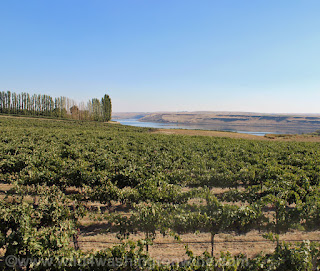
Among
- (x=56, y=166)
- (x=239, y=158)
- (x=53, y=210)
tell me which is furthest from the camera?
(x=239, y=158)

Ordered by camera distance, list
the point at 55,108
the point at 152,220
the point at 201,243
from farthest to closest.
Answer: the point at 55,108 < the point at 201,243 < the point at 152,220

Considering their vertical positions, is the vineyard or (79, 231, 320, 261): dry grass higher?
the vineyard

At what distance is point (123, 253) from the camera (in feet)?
19.5

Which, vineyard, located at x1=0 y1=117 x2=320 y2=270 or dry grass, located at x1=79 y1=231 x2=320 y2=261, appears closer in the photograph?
vineyard, located at x1=0 y1=117 x2=320 y2=270

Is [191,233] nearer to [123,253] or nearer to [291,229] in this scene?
[123,253]

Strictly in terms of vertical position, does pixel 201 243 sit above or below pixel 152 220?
below

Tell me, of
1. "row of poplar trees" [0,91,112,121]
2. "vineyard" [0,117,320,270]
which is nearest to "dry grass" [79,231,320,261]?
"vineyard" [0,117,320,270]

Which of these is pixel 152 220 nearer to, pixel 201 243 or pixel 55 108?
pixel 201 243

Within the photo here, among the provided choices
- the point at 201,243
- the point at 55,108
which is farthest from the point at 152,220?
the point at 55,108

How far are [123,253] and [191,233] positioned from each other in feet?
14.5

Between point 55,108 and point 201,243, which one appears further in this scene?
point 55,108

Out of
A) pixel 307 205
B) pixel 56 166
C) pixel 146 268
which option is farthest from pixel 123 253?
pixel 56 166

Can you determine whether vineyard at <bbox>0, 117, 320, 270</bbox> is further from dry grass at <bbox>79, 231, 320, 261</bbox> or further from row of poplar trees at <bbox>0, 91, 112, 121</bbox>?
row of poplar trees at <bbox>0, 91, 112, 121</bbox>

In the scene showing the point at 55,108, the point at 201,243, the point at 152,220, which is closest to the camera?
the point at 152,220
